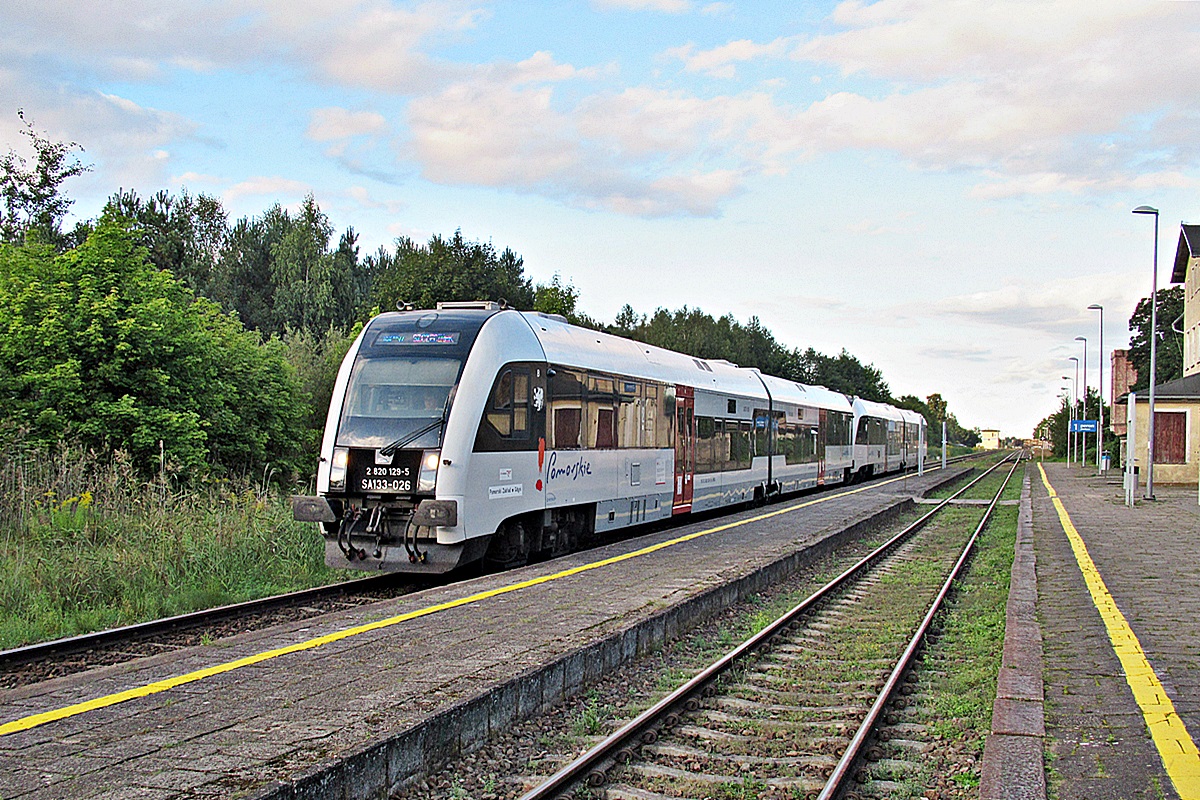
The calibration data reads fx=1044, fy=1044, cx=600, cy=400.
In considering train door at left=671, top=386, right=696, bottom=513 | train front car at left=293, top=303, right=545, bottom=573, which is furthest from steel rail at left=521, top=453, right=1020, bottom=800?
train door at left=671, top=386, right=696, bottom=513

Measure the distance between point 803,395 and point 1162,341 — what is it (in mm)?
58473

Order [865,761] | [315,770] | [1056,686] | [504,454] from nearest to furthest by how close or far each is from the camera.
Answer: [315,770], [865,761], [1056,686], [504,454]

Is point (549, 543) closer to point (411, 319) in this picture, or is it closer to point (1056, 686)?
point (411, 319)

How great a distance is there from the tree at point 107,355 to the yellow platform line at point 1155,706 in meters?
16.2

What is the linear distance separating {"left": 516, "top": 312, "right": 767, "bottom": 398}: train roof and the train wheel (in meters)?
2.17

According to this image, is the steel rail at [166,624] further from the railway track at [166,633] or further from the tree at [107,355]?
the tree at [107,355]

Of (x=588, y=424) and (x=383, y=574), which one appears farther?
(x=588, y=424)

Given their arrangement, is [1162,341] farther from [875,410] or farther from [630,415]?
[630,415]

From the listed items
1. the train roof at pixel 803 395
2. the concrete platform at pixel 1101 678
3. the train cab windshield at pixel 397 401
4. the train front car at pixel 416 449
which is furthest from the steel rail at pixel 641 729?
the train roof at pixel 803 395

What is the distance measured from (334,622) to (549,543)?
5.38 meters

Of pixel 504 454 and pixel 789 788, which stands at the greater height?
pixel 504 454

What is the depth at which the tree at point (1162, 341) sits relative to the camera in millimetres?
72000

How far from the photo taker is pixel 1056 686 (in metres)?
7.37

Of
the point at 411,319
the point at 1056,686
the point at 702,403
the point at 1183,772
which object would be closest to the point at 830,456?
the point at 702,403
